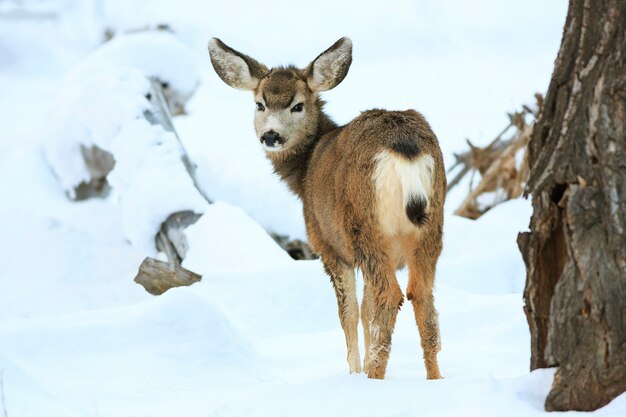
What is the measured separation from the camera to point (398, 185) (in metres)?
5.03

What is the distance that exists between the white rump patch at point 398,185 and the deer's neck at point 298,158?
5.97ft

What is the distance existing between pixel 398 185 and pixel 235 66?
2608 mm

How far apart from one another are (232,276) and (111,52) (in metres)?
5.09

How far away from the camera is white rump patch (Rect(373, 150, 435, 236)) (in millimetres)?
4980

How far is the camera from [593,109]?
150 inches

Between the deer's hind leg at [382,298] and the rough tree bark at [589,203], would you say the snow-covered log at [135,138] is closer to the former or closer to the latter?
the deer's hind leg at [382,298]

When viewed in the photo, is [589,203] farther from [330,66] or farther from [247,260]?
[247,260]

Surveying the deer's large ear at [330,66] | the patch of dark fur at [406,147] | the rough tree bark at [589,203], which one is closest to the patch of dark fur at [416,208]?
the patch of dark fur at [406,147]

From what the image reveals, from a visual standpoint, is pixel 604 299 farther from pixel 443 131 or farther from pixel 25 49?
pixel 25 49

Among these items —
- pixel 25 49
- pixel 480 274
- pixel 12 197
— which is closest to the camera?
pixel 480 274

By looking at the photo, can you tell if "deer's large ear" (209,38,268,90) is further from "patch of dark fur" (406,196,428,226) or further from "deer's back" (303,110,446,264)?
"patch of dark fur" (406,196,428,226)

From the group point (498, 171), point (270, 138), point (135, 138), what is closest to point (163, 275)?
point (270, 138)

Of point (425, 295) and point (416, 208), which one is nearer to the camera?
point (416, 208)

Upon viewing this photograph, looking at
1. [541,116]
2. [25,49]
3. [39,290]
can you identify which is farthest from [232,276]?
[25,49]
